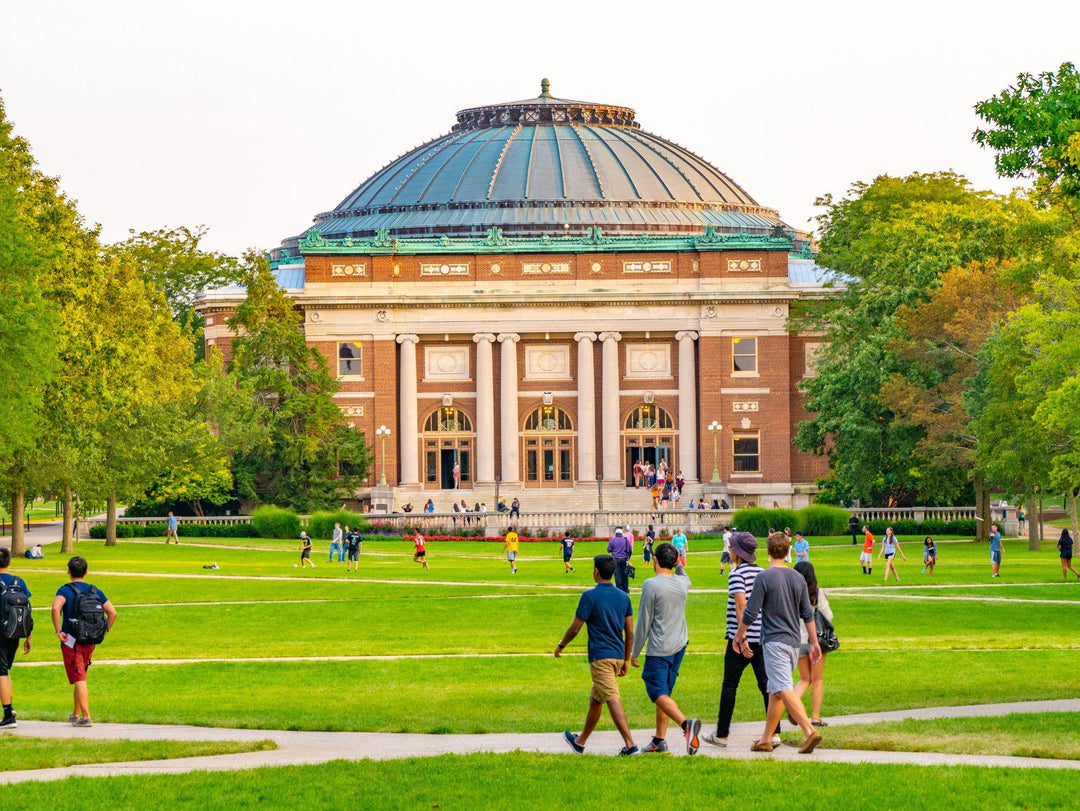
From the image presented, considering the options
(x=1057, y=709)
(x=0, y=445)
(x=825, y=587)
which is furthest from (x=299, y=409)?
(x=1057, y=709)

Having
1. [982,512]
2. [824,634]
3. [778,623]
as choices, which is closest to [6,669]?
[778,623]

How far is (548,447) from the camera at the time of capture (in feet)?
321

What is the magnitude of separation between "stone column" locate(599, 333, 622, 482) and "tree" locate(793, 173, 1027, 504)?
14.1 meters

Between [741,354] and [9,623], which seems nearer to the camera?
[9,623]

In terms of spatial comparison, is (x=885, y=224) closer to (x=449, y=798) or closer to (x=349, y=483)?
(x=349, y=483)

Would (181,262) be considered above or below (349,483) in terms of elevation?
above

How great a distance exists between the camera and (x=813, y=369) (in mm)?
96312

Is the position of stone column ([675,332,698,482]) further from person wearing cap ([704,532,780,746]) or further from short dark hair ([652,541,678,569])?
short dark hair ([652,541,678,569])

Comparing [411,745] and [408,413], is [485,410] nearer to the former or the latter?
→ [408,413]

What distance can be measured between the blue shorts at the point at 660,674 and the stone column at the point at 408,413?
78027mm

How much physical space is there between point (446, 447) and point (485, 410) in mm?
3137

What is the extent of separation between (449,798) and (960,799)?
4418mm

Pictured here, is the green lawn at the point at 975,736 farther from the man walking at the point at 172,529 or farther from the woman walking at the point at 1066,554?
the man walking at the point at 172,529

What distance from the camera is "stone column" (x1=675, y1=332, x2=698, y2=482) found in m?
96.2
